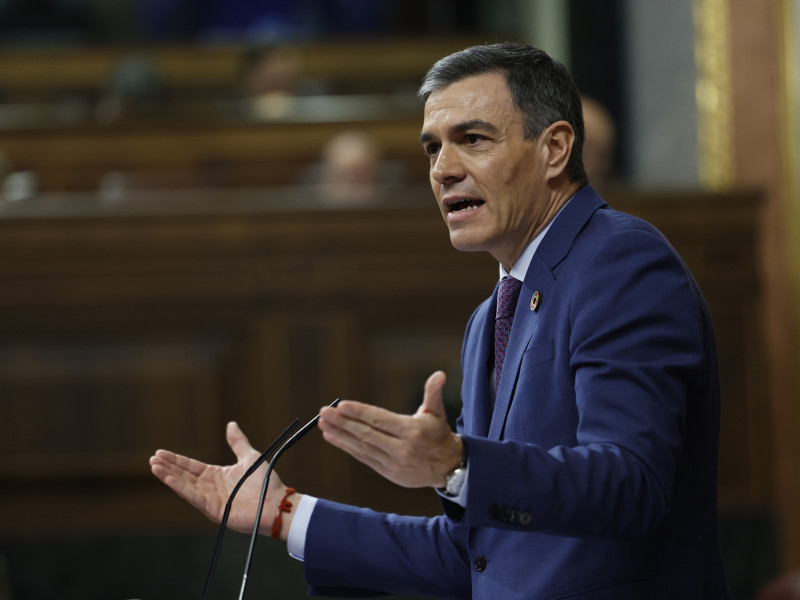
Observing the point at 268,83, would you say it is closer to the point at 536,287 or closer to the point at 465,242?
the point at 465,242

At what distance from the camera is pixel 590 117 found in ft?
15.0

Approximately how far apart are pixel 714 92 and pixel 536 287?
4012mm

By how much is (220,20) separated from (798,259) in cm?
563

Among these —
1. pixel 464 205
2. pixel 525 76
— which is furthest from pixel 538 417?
pixel 525 76

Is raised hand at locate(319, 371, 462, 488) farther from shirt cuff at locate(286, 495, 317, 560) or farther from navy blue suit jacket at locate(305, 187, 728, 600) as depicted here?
shirt cuff at locate(286, 495, 317, 560)

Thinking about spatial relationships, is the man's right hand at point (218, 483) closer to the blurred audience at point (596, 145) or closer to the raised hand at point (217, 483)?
the raised hand at point (217, 483)

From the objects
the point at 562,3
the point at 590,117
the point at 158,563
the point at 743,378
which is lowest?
the point at 158,563

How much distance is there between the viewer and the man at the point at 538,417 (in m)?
1.37

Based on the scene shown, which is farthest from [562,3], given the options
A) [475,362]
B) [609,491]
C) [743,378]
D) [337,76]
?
[609,491]

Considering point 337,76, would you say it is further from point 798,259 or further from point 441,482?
point 441,482

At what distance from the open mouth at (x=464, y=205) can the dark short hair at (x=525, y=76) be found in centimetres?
13

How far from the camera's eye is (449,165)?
1.76 meters

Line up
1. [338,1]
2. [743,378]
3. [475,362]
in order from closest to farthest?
[475,362]
[743,378]
[338,1]

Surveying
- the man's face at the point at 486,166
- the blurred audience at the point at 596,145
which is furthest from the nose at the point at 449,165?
the blurred audience at the point at 596,145
